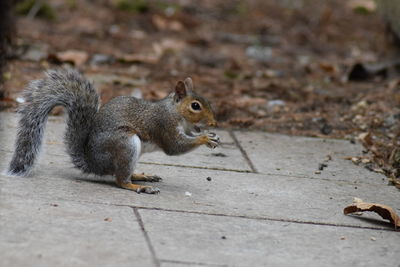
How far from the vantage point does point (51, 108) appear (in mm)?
4055

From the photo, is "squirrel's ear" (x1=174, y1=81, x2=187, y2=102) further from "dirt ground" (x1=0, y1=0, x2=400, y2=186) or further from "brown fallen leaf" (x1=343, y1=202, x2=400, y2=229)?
"dirt ground" (x1=0, y1=0, x2=400, y2=186)

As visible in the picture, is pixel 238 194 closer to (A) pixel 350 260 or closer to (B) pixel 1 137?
(A) pixel 350 260

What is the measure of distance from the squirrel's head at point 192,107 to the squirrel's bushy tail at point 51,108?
18.3 inches

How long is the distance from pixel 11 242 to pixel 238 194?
1511mm

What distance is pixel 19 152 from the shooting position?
397cm

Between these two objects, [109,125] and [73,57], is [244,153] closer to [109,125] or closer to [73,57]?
[109,125]

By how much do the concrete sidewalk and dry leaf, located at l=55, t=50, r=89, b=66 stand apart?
2.77 metres

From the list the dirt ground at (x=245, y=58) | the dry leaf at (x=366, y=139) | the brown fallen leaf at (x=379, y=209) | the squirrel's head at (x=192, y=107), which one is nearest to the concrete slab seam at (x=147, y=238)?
the squirrel's head at (x=192, y=107)

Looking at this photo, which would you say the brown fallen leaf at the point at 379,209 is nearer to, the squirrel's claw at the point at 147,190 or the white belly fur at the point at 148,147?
the squirrel's claw at the point at 147,190

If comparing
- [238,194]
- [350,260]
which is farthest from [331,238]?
[238,194]

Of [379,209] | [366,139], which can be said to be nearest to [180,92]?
[379,209]

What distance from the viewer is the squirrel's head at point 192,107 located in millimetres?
4270

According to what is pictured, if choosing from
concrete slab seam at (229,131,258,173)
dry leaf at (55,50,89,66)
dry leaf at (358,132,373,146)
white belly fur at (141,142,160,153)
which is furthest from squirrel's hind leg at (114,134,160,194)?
dry leaf at (55,50,89,66)

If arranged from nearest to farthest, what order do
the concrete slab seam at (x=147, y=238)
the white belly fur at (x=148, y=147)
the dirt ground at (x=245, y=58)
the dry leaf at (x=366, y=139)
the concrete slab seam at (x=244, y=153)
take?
the concrete slab seam at (x=147, y=238)
the white belly fur at (x=148, y=147)
the concrete slab seam at (x=244, y=153)
the dry leaf at (x=366, y=139)
the dirt ground at (x=245, y=58)
